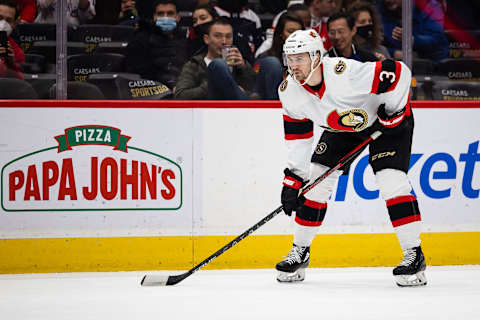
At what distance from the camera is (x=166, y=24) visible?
15.5ft

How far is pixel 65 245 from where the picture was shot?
4.09m

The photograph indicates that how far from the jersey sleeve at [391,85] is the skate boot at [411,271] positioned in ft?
2.18

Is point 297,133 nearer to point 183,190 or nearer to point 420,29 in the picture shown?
point 183,190

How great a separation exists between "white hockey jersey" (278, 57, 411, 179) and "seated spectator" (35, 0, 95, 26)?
1.43m

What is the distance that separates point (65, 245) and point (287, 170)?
1.35 metres

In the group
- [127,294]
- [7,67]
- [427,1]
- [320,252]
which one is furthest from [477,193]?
[7,67]

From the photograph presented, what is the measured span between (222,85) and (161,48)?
0.51m

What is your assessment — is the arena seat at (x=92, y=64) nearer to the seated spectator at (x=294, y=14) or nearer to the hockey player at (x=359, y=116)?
the seated spectator at (x=294, y=14)

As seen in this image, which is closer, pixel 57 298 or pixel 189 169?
pixel 57 298

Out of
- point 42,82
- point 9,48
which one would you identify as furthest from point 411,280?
point 9,48

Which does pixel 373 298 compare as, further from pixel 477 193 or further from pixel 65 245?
pixel 65 245

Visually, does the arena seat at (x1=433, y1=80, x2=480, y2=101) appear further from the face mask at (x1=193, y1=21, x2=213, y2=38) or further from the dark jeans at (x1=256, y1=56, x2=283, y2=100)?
the face mask at (x1=193, y1=21, x2=213, y2=38)

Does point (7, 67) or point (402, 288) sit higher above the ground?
point (7, 67)

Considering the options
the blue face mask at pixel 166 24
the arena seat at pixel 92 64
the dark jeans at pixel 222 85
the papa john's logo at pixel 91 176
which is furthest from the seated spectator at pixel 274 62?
the arena seat at pixel 92 64
